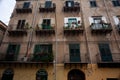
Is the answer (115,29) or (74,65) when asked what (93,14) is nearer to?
(115,29)

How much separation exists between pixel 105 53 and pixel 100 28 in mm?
3474

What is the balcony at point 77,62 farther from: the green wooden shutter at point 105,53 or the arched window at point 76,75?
the green wooden shutter at point 105,53

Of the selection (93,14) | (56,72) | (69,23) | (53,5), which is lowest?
(56,72)

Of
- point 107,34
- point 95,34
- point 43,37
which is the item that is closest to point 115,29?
point 107,34

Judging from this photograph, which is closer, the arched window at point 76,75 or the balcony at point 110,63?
the balcony at point 110,63

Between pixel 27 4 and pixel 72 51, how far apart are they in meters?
11.1

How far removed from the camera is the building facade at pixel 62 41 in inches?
648

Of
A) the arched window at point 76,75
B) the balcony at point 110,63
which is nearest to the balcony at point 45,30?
the arched window at point 76,75

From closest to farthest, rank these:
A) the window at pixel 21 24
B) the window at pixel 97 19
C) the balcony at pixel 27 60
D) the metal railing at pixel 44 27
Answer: the balcony at pixel 27 60 < the metal railing at pixel 44 27 < the window at pixel 21 24 < the window at pixel 97 19

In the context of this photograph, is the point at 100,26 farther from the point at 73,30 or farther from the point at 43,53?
the point at 43,53

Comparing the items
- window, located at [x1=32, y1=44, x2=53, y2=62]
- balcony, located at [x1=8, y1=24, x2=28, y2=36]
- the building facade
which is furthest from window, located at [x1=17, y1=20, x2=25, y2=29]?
window, located at [x1=32, y1=44, x2=53, y2=62]

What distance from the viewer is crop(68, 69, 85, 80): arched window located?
16.4m

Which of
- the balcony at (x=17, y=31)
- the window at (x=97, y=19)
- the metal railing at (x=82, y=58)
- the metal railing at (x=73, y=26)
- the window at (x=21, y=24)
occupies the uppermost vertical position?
the window at (x=97, y=19)

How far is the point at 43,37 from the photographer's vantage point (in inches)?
758
